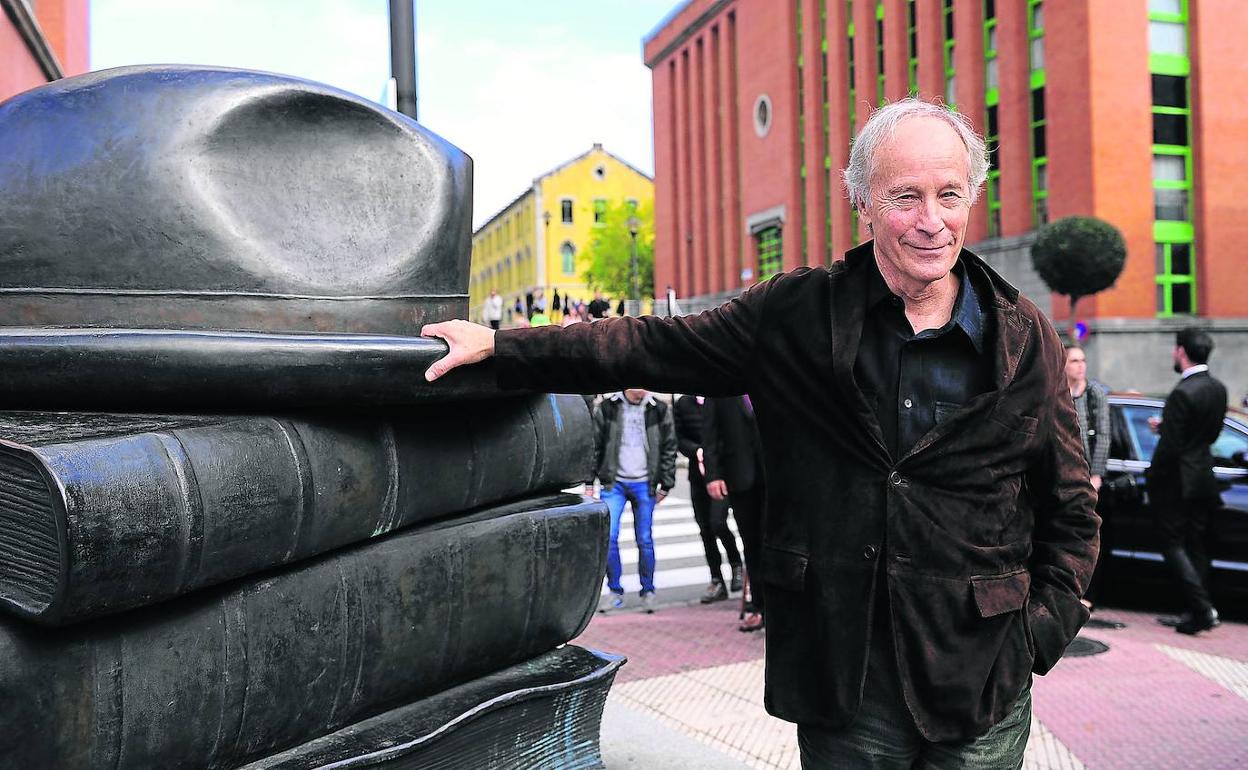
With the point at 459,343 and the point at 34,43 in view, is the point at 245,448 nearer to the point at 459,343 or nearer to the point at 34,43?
the point at 459,343

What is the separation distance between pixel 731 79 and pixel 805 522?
162ft

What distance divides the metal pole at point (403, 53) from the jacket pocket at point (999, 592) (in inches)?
136

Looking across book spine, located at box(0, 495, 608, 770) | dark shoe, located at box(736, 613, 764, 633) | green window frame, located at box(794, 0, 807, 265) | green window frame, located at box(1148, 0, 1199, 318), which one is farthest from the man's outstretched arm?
green window frame, located at box(794, 0, 807, 265)

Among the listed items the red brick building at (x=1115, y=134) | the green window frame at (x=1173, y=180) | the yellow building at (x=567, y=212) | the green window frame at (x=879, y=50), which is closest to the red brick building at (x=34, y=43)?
the red brick building at (x=1115, y=134)

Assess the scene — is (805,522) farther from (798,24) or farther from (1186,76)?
(798,24)

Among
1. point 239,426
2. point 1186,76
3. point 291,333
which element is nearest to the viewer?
point 239,426

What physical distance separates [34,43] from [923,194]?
11.7 m

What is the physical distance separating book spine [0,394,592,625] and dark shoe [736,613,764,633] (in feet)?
13.3

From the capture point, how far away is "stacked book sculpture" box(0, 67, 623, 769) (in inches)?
66.7

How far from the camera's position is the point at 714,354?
2.25 m

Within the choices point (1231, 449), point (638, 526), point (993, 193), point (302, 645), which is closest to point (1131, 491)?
point (1231, 449)

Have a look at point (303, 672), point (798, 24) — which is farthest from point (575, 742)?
point (798, 24)

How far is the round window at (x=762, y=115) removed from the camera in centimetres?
4512

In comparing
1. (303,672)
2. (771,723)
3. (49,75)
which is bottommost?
(771,723)
